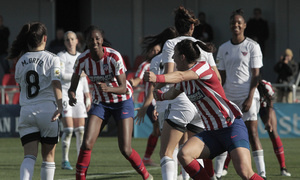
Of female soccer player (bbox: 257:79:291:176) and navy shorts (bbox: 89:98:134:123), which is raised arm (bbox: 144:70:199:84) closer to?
navy shorts (bbox: 89:98:134:123)

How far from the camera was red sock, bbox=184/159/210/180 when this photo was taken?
6.18m

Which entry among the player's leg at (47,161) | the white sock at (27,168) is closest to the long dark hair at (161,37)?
the player's leg at (47,161)

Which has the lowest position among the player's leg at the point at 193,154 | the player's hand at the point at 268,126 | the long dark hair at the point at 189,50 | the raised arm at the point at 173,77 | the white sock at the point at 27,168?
the white sock at the point at 27,168

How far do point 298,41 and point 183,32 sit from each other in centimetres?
1484

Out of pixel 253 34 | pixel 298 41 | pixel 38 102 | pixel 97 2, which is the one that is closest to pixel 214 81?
pixel 38 102

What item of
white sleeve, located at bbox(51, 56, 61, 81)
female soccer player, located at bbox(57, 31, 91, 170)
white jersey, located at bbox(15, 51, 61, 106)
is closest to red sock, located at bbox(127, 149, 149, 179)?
white jersey, located at bbox(15, 51, 61, 106)

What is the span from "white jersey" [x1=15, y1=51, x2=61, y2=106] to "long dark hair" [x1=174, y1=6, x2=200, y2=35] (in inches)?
57.8

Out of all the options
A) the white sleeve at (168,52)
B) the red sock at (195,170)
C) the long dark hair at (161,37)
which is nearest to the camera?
the red sock at (195,170)

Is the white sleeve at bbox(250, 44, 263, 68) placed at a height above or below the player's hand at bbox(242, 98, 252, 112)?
above

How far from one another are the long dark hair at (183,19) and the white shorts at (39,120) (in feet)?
5.61

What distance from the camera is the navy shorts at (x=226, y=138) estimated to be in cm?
613

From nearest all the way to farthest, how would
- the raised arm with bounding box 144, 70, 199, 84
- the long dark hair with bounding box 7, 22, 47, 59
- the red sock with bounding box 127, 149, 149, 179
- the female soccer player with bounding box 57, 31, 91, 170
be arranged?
the raised arm with bounding box 144, 70, 199, 84, the long dark hair with bounding box 7, 22, 47, 59, the red sock with bounding box 127, 149, 149, 179, the female soccer player with bounding box 57, 31, 91, 170

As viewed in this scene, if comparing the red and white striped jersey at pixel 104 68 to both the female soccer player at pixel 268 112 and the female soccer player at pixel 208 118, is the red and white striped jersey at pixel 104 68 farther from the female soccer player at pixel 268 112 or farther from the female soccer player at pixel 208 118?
the female soccer player at pixel 268 112

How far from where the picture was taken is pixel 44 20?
2255cm
